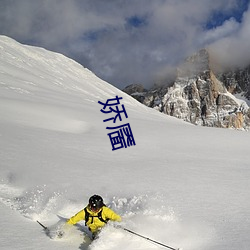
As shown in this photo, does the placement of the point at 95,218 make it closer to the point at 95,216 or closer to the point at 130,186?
the point at 95,216

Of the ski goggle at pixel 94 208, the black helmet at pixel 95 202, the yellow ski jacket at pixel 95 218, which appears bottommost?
the yellow ski jacket at pixel 95 218

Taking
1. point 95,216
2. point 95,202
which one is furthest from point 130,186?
point 95,202

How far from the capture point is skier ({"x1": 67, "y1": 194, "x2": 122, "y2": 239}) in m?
5.93

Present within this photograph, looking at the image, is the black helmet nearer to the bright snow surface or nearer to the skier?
the skier

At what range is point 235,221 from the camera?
597cm

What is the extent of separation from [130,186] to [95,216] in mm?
2422

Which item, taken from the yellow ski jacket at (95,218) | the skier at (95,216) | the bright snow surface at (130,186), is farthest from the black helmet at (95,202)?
the bright snow surface at (130,186)

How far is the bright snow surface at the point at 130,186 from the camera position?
562 centimetres

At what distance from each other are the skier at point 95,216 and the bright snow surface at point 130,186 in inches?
9.3

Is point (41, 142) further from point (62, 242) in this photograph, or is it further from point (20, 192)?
point (62, 242)

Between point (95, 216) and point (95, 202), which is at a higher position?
point (95, 202)

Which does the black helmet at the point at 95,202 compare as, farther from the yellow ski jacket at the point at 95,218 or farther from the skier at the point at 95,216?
the yellow ski jacket at the point at 95,218

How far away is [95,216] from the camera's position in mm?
6027

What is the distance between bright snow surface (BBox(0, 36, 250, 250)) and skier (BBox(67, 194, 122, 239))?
0.78 feet
